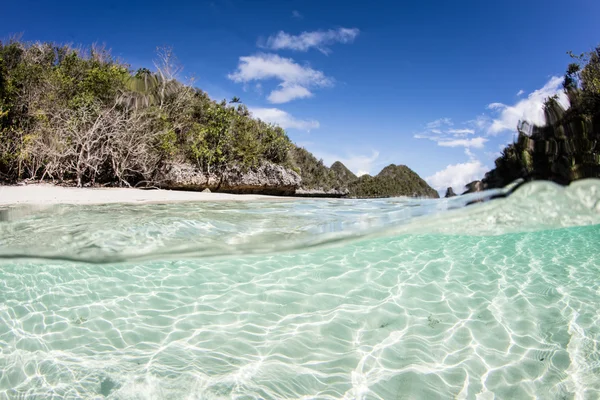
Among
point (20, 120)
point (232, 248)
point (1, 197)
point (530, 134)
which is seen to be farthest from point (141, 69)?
point (530, 134)

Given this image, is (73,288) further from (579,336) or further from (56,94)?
(56,94)

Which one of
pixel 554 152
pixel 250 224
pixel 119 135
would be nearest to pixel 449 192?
pixel 554 152

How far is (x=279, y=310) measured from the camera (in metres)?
4.25

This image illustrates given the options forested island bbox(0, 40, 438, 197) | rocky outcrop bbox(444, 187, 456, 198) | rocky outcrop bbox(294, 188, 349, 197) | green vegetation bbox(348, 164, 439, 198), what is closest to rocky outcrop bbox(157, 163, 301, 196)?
forested island bbox(0, 40, 438, 197)

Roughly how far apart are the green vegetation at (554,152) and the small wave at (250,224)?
0.38m

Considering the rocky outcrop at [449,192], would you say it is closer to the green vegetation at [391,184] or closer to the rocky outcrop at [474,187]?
the rocky outcrop at [474,187]

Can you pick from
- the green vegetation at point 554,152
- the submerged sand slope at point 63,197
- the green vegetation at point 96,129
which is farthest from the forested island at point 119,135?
the green vegetation at point 554,152

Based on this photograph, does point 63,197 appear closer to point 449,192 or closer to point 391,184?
point 449,192

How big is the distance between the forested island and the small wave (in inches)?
244

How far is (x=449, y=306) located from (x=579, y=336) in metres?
1.35

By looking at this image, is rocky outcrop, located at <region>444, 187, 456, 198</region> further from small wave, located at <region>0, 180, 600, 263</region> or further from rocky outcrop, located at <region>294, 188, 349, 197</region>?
rocky outcrop, located at <region>294, 188, 349, 197</region>

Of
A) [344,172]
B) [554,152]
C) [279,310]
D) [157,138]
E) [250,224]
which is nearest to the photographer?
[279,310]

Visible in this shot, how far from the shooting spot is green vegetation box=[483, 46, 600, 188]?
898 centimetres

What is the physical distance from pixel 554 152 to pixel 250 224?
8.92m
